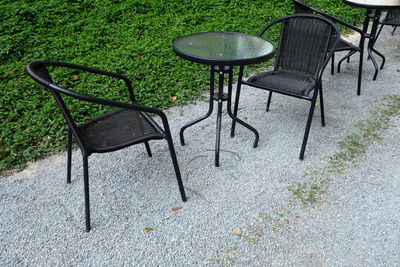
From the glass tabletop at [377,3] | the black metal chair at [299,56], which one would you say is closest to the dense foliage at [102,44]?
the black metal chair at [299,56]

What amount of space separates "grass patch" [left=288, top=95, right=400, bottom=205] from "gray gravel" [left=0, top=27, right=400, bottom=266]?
0.06 metres

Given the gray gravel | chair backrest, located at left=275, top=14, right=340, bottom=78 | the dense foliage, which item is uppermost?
chair backrest, located at left=275, top=14, right=340, bottom=78

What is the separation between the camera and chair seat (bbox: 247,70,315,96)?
2717 millimetres

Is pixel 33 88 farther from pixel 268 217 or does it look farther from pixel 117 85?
pixel 268 217

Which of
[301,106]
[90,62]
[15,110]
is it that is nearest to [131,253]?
[15,110]

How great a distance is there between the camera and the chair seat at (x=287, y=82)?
8.91ft

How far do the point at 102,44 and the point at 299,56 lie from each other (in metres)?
3.24

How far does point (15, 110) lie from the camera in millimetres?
3396

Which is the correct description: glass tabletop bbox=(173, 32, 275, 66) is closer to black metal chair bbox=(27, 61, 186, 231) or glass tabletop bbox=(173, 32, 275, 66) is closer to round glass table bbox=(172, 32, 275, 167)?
round glass table bbox=(172, 32, 275, 167)

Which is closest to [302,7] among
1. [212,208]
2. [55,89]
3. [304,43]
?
[304,43]

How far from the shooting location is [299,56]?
3.09 metres

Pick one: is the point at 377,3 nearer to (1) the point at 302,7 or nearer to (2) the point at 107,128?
(1) the point at 302,7

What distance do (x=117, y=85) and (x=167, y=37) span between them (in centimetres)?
168

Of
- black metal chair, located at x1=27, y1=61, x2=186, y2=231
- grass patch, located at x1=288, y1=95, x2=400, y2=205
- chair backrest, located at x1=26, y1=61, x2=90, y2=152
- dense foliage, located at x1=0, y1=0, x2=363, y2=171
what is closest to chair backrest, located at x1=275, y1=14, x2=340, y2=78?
grass patch, located at x1=288, y1=95, x2=400, y2=205
